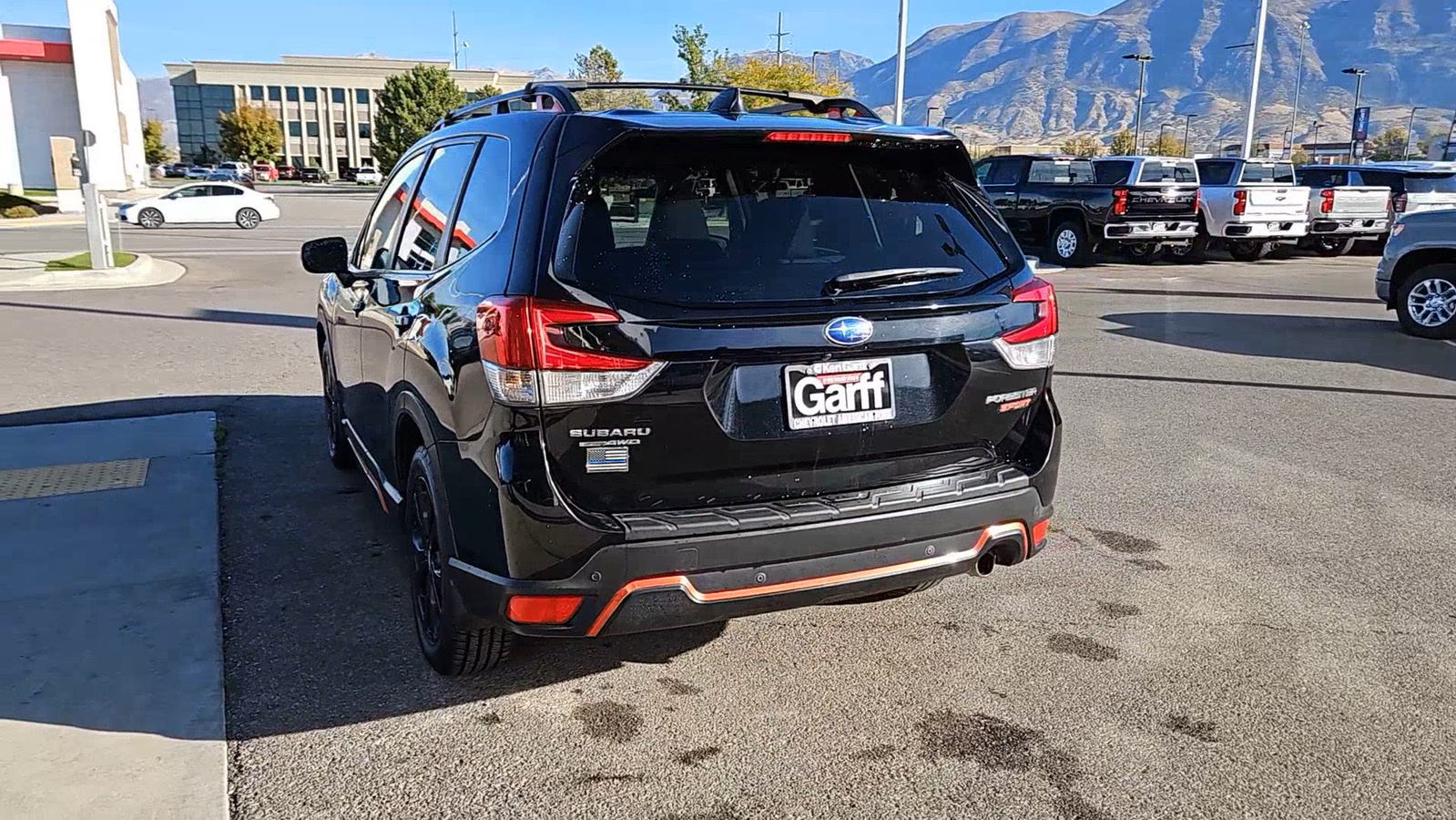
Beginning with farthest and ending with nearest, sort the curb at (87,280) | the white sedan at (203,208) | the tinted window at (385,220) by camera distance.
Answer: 1. the white sedan at (203,208)
2. the curb at (87,280)
3. the tinted window at (385,220)

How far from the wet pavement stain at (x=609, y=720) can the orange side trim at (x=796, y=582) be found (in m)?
0.45

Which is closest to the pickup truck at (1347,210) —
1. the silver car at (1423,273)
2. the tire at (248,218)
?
the silver car at (1423,273)

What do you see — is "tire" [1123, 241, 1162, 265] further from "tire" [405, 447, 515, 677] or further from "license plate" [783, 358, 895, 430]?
"tire" [405, 447, 515, 677]

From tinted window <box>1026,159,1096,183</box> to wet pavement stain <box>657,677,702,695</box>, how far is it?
18.1 m

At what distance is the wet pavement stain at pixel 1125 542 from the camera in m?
5.03

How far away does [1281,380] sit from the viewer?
9.04m

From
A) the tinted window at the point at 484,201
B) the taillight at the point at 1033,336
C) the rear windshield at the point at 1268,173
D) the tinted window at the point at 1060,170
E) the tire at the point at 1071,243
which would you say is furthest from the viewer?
the rear windshield at the point at 1268,173

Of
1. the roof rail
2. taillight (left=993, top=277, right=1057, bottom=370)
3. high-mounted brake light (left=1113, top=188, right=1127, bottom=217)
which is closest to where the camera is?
taillight (left=993, top=277, right=1057, bottom=370)

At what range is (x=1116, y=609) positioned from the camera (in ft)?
14.3

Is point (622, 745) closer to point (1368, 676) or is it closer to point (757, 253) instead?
point (757, 253)

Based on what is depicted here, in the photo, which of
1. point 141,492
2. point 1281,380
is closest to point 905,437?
point 141,492

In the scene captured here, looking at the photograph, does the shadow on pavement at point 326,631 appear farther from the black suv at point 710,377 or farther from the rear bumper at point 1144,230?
the rear bumper at point 1144,230

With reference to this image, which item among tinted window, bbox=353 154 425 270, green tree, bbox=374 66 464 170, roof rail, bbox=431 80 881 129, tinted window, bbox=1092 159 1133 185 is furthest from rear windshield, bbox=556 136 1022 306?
green tree, bbox=374 66 464 170

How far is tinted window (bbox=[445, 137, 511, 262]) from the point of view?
3332 millimetres
